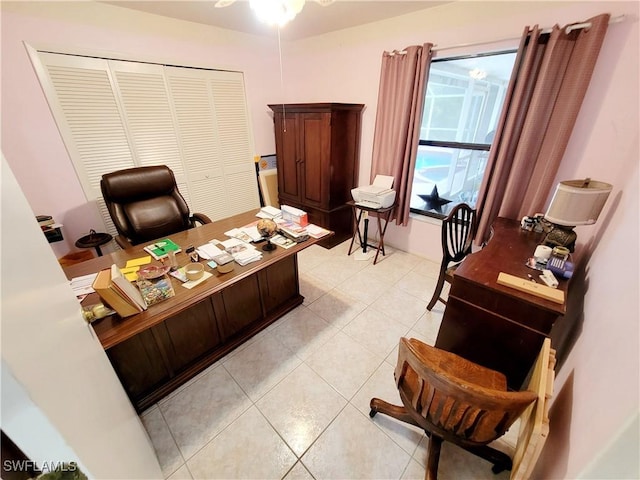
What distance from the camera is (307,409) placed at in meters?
1.48

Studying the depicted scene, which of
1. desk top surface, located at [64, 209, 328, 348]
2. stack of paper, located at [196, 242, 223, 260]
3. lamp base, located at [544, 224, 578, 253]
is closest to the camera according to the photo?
desk top surface, located at [64, 209, 328, 348]

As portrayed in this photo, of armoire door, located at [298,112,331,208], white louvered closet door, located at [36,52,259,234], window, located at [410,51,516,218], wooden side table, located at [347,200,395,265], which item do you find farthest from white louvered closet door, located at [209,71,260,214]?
window, located at [410,51,516,218]

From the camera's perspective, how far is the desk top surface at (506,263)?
49.0 inches

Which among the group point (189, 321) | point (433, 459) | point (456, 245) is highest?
point (456, 245)

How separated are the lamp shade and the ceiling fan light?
5.72ft

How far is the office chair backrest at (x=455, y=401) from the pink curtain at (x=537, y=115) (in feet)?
5.28

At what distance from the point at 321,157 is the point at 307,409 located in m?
2.38

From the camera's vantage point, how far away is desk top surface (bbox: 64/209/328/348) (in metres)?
A: 1.14

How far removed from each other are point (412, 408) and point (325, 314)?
1.17m

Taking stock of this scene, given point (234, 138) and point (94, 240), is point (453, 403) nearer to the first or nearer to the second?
point (94, 240)

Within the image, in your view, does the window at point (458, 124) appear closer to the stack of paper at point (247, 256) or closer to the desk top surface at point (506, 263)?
the desk top surface at point (506, 263)

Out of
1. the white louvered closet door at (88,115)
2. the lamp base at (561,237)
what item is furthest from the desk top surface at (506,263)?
the white louvered closet door at (88,115)

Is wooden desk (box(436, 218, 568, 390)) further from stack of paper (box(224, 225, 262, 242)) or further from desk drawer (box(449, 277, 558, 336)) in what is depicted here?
stack of paper (box(224, 225, 262, 242))

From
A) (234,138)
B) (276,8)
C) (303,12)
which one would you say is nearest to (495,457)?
(276,8)
